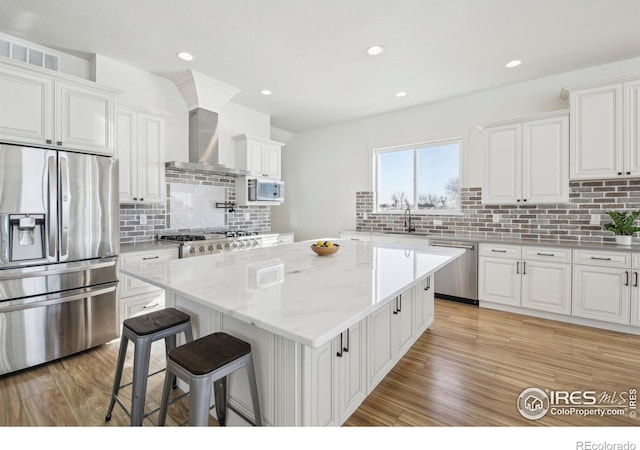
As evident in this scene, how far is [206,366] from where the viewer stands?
1225 millimetres

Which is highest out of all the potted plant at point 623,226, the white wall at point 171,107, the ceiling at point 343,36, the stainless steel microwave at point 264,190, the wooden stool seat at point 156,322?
the ceiling at point 343,36

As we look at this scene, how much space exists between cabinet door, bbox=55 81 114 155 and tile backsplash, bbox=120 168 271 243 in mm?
956

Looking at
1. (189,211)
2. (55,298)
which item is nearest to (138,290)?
(55,298)

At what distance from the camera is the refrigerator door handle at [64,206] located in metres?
2.45

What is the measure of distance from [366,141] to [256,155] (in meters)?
1.98

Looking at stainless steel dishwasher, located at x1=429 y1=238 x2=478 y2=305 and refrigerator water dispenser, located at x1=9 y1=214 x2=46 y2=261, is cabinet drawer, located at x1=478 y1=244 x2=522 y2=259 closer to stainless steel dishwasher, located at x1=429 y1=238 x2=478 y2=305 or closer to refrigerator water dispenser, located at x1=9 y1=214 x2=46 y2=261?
stainless steel dishwasher, located at x1=429 y1=238 x2=478 y2=305

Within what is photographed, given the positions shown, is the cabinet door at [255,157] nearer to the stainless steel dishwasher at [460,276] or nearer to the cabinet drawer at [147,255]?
the cabinet drawer at [147,255]

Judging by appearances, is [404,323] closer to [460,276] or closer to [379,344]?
[379,344]

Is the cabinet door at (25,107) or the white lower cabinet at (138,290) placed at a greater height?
the cabinet door at (25,107)

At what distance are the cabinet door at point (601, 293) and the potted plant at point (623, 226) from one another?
409 mm

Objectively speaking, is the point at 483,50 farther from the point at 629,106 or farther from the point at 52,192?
the point at 52,192

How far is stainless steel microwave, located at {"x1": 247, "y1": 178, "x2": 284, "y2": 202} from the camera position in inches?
182

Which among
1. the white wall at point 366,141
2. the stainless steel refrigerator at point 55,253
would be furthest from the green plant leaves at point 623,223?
the stainless steel refrigerator at point 55,253

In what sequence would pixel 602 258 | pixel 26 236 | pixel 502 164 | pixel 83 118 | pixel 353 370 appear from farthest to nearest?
1. pixel 502 164
2. pixel 602 258
3. pixel 83 118
4. pixel 26 236
5. pixel 353 370
